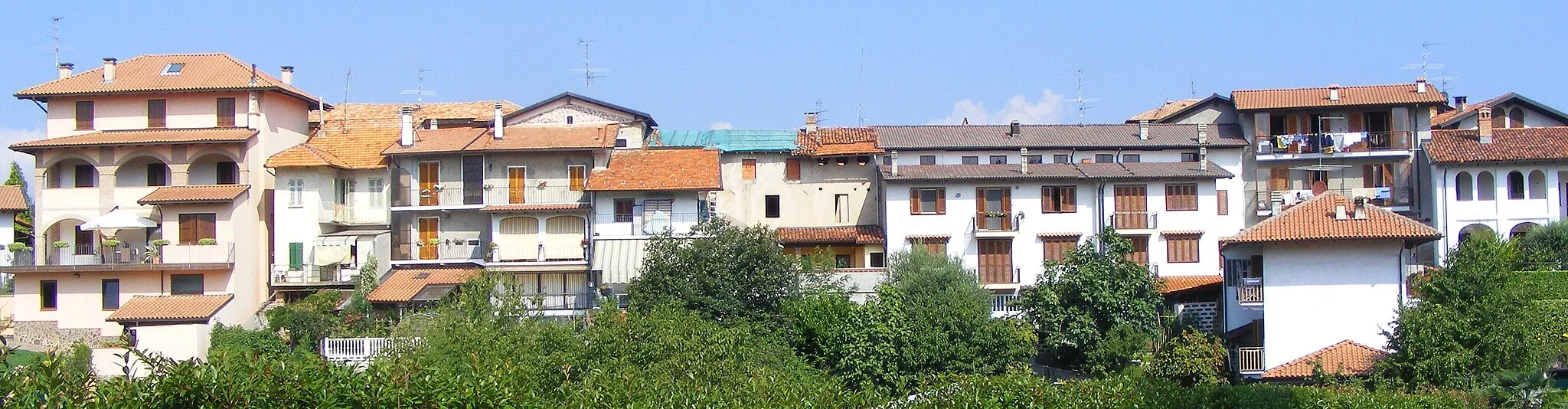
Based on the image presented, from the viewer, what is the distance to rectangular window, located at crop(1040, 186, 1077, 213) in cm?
4591

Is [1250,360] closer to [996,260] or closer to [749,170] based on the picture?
[996,260]

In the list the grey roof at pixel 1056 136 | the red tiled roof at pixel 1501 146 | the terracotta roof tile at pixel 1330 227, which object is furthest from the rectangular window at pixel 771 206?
the red tiled roof at pixel 1501 146

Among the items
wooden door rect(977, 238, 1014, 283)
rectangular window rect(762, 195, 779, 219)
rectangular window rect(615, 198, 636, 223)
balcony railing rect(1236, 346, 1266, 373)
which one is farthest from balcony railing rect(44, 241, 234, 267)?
balcony railing rect(1236, 346, 1266, 373)

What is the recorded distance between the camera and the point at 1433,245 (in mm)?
46375

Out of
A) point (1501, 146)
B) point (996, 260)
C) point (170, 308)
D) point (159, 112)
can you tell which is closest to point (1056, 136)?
point (996, 260)

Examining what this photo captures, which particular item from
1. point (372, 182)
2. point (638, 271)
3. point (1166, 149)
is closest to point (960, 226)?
point (1166, 149)

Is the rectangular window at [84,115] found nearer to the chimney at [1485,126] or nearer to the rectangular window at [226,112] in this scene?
the rectangular window at [226,112]

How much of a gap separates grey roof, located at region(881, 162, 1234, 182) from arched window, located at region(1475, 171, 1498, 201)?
9.11 metres

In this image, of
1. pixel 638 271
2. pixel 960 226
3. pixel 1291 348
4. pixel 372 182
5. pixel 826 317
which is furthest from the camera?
pixel 372 182

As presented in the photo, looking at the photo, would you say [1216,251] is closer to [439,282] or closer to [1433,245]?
[1433,245]

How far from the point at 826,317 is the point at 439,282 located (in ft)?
46.2

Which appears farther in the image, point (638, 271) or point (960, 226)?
point (960, 226)

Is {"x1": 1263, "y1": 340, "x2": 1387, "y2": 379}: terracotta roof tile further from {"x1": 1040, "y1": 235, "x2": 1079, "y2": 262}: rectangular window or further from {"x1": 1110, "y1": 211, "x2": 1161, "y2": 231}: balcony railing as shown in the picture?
{"x1": 1040, "y1": 235, "x2": 1079, "y2": 262}: rectangular window

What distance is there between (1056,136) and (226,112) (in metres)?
30.9
